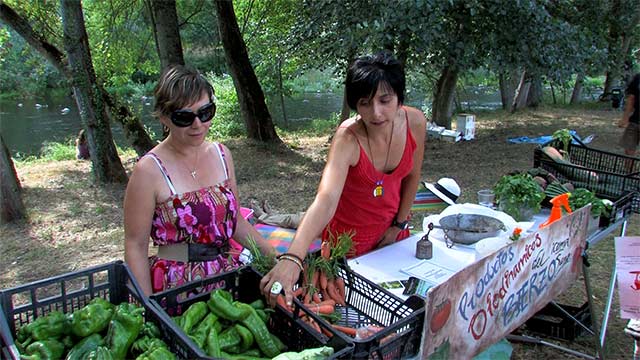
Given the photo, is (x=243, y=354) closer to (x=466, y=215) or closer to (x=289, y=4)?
(x=466, y=215)

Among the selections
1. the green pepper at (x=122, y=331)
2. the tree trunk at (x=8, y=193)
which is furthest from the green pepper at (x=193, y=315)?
the tree trunk at (x=8, y=193)

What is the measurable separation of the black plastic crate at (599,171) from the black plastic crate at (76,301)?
2.68 meters

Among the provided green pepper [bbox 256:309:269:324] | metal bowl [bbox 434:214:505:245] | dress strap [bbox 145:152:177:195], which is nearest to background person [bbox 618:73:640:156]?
metal bowl [bbox 434:214:505:245]

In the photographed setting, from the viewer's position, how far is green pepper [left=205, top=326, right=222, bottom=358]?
4.48 ft

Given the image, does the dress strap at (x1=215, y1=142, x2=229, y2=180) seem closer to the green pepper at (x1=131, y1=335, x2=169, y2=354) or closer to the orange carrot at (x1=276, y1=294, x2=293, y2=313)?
the orange carrot at (x1=276, y1=294, x2=293, y2=313)

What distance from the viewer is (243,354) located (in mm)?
1443

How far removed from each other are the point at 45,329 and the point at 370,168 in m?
1.42

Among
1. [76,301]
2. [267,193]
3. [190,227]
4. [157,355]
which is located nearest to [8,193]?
[267,193]

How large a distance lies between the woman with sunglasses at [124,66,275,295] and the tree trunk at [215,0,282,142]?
755cm

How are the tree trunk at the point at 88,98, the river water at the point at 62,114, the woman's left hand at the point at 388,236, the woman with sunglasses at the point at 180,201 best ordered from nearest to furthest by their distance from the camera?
the woman with sunglasses at the point at 180,201 < the woman's left hand at the point at 388,236 < the tree trunk at the point at 88,98 < the river water at the point at 62,114

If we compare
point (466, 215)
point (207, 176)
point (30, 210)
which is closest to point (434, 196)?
point (466, 215)

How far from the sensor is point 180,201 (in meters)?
2.01

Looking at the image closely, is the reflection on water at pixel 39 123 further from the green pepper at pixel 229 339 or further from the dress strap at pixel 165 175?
the green pepper at pixel 229 339

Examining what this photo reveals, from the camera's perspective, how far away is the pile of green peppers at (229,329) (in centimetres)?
142
